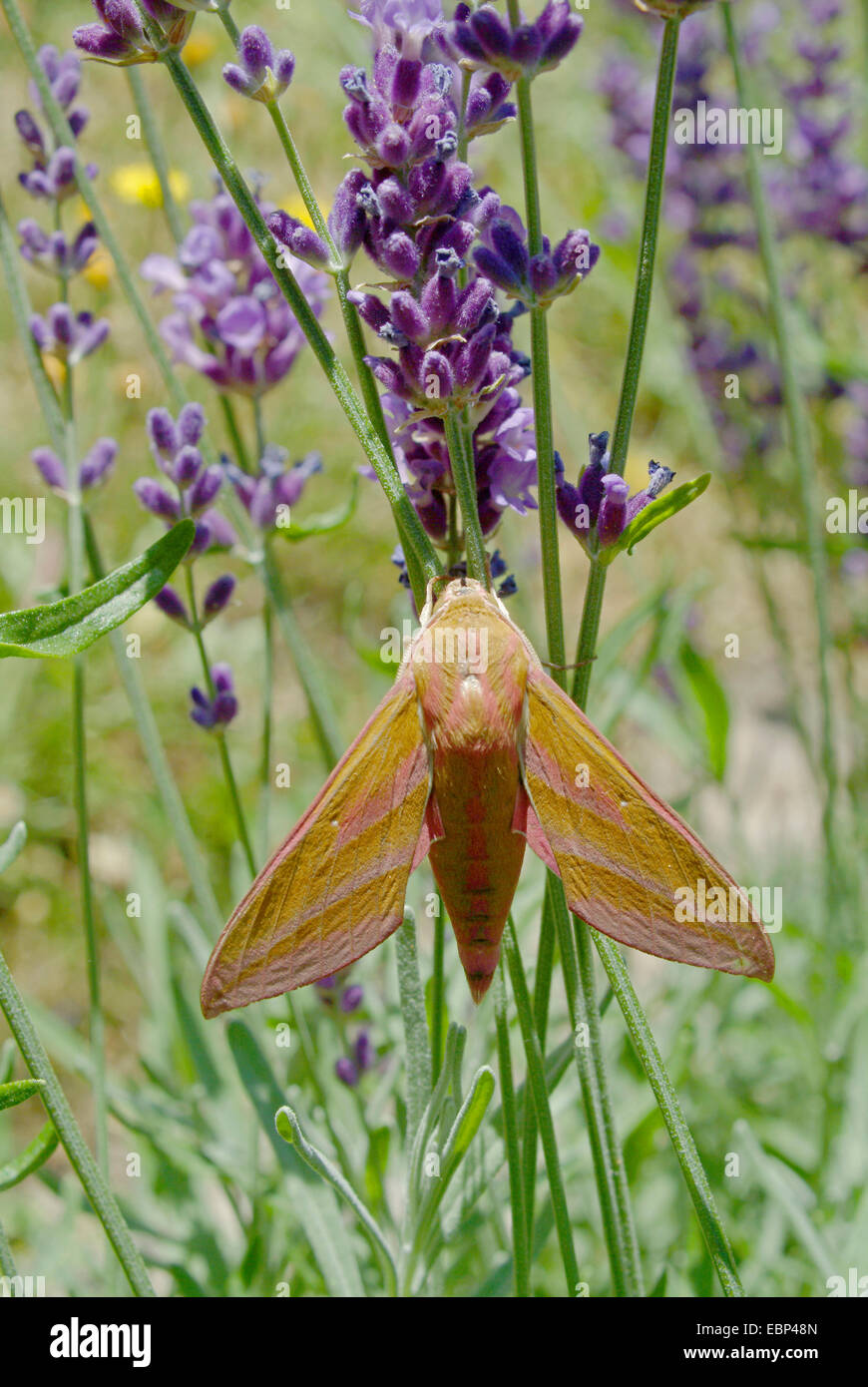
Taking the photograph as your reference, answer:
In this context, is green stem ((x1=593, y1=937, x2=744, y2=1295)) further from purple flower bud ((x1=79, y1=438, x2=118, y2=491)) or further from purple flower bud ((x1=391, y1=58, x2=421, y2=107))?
purple flower bud ((x1=79, y1=438, x2=118, y2=491))

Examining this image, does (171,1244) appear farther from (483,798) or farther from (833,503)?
(833,503)

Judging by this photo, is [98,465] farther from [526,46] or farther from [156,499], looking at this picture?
[526,46]

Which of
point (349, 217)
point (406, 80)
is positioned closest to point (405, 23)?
point (406, 80)

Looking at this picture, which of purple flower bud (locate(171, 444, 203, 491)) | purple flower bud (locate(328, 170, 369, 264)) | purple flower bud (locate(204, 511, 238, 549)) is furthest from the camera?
purple flower bud (locate(204, 511, 238, 549))

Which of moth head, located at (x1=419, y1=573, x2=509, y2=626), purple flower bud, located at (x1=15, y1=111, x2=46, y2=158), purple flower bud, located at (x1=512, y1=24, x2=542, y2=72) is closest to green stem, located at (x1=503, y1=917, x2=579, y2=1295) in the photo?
moth head, located at (x1=419, y1=573, x2=509, y2=626)

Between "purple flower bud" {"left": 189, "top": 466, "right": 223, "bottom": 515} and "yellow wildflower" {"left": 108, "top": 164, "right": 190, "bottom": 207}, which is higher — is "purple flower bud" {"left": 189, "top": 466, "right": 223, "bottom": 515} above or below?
below

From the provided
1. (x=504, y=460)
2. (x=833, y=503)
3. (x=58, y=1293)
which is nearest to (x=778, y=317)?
(x=504, y=460)

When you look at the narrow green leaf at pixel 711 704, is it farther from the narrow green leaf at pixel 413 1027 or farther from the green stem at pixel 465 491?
the green stem at pixel 465 491
